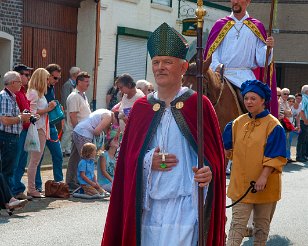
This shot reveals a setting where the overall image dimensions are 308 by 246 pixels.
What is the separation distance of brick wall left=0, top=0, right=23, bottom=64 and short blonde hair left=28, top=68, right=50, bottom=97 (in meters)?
6.60

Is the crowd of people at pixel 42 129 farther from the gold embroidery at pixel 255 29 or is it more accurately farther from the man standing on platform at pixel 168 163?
the man standing on platform at pixel 168 163

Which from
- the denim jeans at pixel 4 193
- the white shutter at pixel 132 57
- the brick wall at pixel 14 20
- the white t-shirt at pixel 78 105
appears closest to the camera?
the denim jeans at pixel 4 193

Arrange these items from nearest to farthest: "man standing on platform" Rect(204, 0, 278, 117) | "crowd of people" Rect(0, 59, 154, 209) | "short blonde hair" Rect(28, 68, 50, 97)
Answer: "man standing on platform" Rect(204, 0, 278, 117), "crowd of people" Rect(0, 59, 154, 209), "short blonde hair" Rect(28, 68, 50, 97)

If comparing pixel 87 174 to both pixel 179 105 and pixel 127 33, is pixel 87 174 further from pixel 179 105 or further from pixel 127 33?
pixel 127 33

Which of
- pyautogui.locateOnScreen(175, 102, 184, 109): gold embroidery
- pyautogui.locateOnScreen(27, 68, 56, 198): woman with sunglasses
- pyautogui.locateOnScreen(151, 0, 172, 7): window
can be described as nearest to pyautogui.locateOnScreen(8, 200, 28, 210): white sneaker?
pyautogui.locateOnScreen(27, 68, 56, 198): woman with sunglasses

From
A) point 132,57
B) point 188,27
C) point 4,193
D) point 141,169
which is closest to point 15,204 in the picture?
point 4,193

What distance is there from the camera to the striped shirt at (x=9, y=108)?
10.1m

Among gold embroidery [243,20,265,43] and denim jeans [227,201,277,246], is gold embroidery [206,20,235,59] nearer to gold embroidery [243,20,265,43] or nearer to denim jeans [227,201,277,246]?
gold embroidery [243,20,265,43]

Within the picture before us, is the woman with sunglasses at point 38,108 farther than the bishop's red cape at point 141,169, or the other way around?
the woman with sunglasses at point 38,108

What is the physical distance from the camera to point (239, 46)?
8945 millimetres

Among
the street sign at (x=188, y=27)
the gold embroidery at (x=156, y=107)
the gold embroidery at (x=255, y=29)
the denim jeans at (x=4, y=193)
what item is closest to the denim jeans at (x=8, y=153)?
the denim jeans at (x=4, y=193)

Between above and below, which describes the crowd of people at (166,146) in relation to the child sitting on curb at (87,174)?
above

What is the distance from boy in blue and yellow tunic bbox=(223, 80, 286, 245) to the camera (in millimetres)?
7113

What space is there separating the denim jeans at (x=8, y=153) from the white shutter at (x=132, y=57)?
11257 mm
